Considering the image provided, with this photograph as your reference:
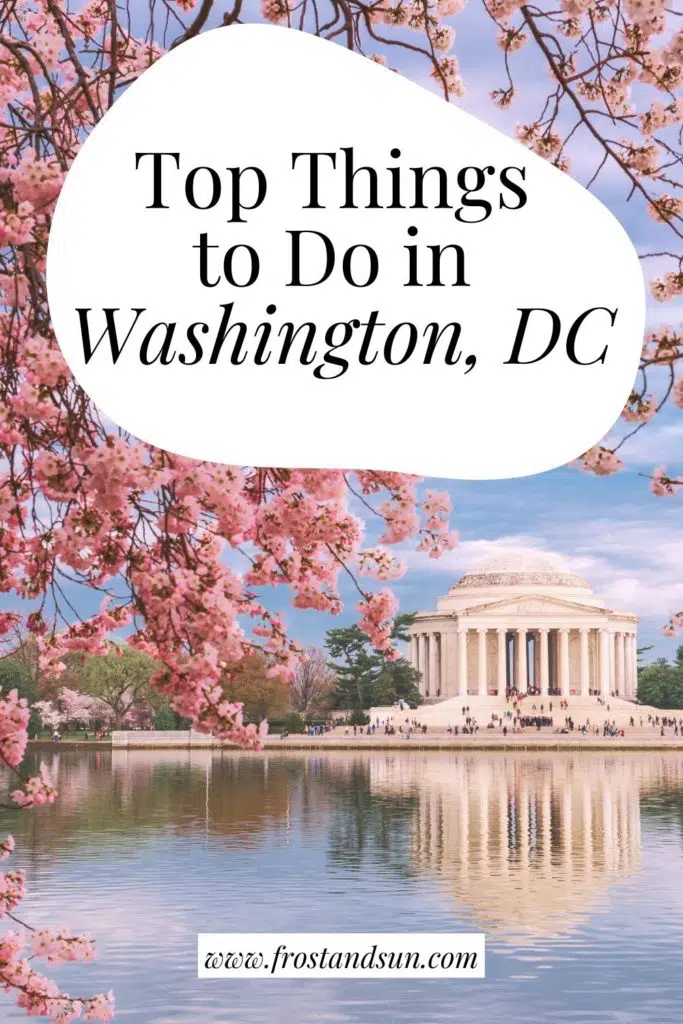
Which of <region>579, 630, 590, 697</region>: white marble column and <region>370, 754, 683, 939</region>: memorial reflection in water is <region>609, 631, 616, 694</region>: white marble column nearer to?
<region>579, 630, 590, 697</region>: white marble column

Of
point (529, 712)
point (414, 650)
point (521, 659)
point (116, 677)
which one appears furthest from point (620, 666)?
point (116, 677)

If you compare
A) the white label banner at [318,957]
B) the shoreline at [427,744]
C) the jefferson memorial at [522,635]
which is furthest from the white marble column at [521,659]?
the white label banner at [318,957]

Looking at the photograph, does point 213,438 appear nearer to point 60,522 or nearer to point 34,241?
point 60,522

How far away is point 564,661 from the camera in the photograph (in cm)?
11988

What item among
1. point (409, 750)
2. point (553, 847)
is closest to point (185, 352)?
point (553, 847)

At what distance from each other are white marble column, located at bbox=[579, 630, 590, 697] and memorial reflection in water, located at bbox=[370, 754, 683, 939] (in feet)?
197

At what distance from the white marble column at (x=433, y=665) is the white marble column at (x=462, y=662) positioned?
325 cm

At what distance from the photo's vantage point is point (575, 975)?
20.7 meters

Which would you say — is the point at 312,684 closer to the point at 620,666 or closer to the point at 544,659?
the point at 544,659

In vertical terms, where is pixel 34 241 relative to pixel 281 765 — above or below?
above

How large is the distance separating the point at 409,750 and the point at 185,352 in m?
69.7

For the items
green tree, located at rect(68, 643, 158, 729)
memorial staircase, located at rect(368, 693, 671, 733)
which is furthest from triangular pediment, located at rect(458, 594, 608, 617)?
green tree, located at rect(68, 643, 158, 729)

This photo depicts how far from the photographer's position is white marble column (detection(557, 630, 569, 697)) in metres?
120

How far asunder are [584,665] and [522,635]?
5893 millimetres
